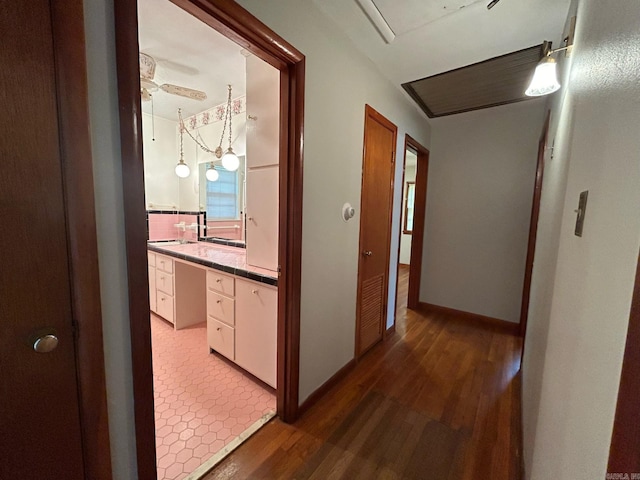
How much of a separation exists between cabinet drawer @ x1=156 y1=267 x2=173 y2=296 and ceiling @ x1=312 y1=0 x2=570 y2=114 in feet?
9.19

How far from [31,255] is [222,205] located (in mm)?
2920

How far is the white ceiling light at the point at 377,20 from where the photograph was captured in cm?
138

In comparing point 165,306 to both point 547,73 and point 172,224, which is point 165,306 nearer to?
point 172,224

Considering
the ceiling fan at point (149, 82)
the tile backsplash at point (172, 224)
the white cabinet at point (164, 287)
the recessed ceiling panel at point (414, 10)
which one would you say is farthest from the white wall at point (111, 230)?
the tile backsplash at point (172, 224)

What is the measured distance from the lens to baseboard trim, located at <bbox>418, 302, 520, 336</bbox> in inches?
115

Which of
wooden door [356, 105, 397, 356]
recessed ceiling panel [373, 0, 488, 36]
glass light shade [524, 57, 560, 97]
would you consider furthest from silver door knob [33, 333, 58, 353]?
glass light shade [524, 57, 560, 97]

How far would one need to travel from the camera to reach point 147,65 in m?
2.22

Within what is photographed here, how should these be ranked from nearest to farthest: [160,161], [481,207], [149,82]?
[149,82] → [481,207] → [160,161]

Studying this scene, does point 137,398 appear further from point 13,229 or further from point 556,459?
point 556,459

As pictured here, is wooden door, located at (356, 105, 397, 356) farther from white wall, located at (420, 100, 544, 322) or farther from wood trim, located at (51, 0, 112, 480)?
wood trim, located at (51, 0, 112, 480)

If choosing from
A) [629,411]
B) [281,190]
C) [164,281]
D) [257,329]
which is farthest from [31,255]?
[164,281]

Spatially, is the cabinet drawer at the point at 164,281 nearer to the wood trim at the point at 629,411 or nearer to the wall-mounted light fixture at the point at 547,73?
the wood trim at the point at 629,411

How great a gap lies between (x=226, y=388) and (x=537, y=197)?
3.27m

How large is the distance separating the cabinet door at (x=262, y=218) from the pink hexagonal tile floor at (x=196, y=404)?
0.94 meters
